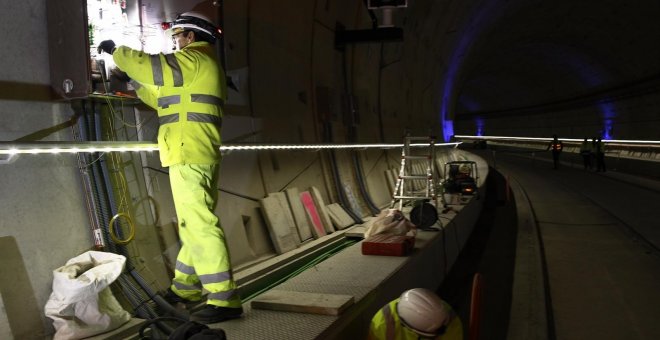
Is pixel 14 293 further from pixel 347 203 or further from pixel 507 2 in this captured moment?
pixel 507 2

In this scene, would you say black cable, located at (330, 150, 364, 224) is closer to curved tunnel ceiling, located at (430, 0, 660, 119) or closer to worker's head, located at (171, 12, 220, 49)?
worker's head, located at (171, 12, 220, 49)

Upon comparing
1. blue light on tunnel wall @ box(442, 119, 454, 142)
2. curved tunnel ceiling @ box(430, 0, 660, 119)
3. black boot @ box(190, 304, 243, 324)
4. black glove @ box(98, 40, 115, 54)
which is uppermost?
curved tunnel ceiling @ box(430, 0, 660, 119)

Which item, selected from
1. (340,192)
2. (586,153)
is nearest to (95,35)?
(340,192)

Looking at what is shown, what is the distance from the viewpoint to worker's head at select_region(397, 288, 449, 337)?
11.1 ft

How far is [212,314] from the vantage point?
139 inches

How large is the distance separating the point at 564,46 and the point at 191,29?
2553 cm

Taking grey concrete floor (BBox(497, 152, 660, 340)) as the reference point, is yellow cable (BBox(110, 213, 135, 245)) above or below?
above

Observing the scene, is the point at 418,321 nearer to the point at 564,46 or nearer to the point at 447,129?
the point at 447,129

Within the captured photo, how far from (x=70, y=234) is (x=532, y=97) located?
35.7 metres

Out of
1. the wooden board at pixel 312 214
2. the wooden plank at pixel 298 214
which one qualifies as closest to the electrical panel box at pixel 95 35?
the wooden plank at pixel 298 214

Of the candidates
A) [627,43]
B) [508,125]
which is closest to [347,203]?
[627,43]

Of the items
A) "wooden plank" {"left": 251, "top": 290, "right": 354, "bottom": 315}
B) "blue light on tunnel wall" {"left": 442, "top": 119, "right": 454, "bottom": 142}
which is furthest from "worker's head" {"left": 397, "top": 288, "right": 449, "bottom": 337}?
"blue light on tunnel wall" {"left": 442, "top": 119, "right": 454, "bottom": 142}

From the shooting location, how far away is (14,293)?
3.18 meters

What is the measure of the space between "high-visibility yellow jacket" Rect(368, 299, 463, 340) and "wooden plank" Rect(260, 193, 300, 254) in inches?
98.4
